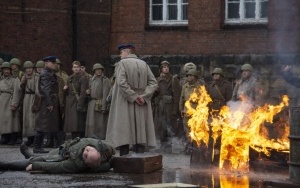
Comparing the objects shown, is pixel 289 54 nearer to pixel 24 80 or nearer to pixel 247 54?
pixel 247 54

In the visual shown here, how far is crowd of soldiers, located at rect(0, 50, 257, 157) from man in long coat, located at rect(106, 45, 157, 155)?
11.9 feet

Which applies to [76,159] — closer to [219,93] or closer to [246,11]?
[219,93]

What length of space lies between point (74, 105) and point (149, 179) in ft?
29.9

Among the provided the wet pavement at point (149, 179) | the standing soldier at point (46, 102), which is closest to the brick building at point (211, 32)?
the standing soldier at point (46, 102)

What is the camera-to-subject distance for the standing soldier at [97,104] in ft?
72.5

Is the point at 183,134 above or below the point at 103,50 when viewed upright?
below

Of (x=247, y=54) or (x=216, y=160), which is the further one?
(x=247, y=54)

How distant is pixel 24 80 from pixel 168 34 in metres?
5.41

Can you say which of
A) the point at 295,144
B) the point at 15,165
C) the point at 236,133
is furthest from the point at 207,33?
the point at 295,144

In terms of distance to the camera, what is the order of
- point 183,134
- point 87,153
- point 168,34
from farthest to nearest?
point 168,34 < point 183,134 < point 87,153

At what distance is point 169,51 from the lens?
2639 centimetres

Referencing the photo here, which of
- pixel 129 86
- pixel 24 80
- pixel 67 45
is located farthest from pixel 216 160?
pixel 67 45

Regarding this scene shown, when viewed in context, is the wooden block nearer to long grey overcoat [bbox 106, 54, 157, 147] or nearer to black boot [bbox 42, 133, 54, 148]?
long grey overcoat [bbox 106, 54, 157, 147]

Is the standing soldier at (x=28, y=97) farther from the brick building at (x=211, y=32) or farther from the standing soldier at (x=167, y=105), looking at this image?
the brick building at (x=211, y=32)
